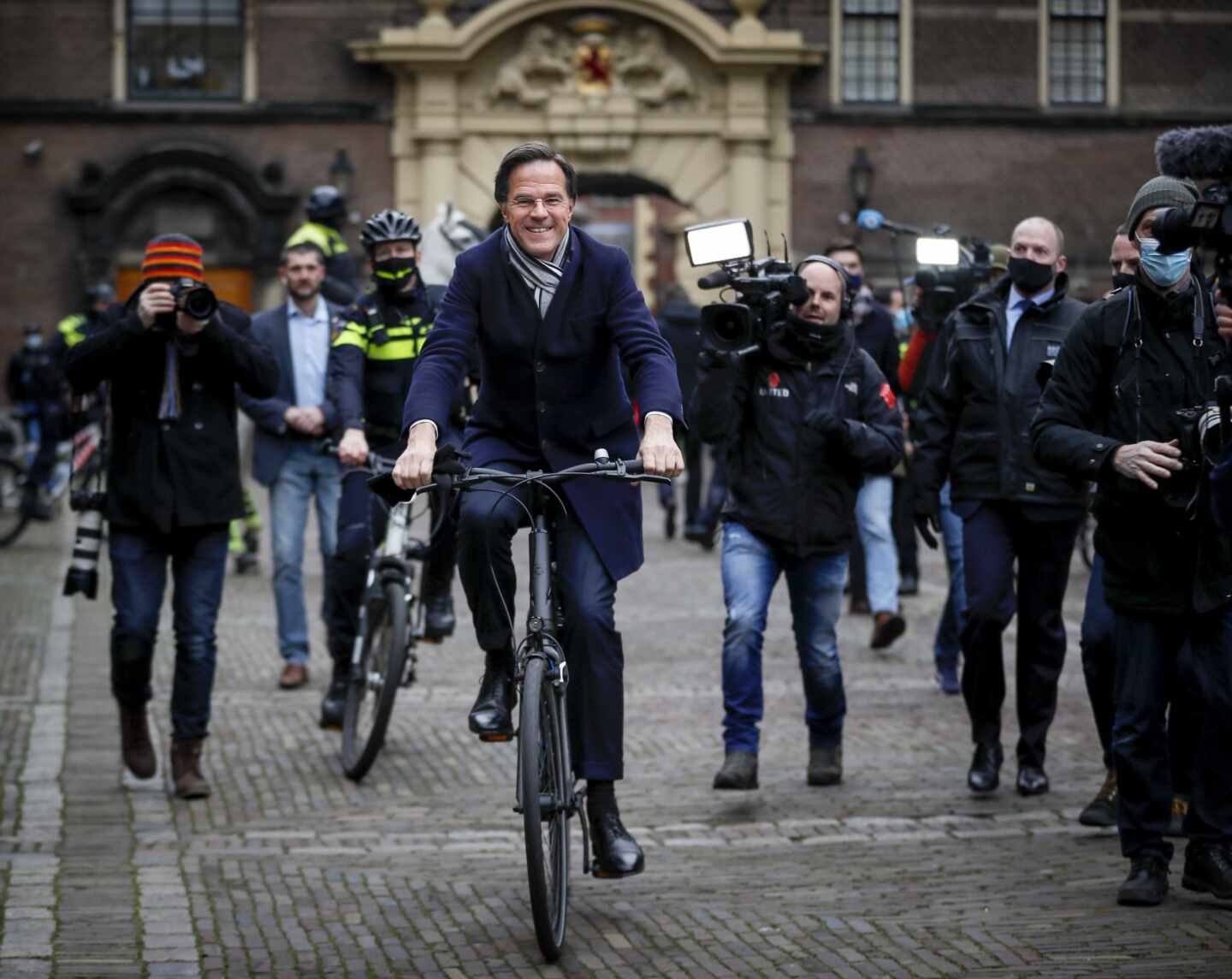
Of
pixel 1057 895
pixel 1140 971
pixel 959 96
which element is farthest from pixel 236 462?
pixel 959 96

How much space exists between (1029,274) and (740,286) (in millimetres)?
1025

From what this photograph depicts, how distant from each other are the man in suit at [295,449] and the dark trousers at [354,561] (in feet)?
4.62

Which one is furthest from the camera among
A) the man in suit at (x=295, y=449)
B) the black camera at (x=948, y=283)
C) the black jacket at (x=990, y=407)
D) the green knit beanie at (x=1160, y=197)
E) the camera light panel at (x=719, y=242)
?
the man in suit at (x=295, y=449)

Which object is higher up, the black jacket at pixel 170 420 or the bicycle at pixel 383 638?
the black jacket at pixel 170 420

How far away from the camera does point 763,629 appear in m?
7.90

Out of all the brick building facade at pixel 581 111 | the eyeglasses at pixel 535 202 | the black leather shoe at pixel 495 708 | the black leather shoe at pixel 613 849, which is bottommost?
the black leather shoe at pixel 613 849

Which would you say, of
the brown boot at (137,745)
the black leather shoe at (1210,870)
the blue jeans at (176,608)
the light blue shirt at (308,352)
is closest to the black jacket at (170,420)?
the blue jeans at (176,608)

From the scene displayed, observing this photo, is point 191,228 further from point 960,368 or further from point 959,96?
point 960,368

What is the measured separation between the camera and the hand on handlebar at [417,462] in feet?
18.0

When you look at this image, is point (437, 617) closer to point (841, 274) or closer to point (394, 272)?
point (394, 272)

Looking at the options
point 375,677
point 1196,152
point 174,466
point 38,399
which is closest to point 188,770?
point 375,677

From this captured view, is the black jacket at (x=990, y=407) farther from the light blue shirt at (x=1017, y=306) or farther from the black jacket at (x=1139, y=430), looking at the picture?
the black jacket at (x=1139, y=430)

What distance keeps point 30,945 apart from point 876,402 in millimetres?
3746

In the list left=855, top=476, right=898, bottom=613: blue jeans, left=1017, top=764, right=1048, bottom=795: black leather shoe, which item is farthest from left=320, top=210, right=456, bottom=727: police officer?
left=855, top=476, right=898, bottom=613: blue jeans
